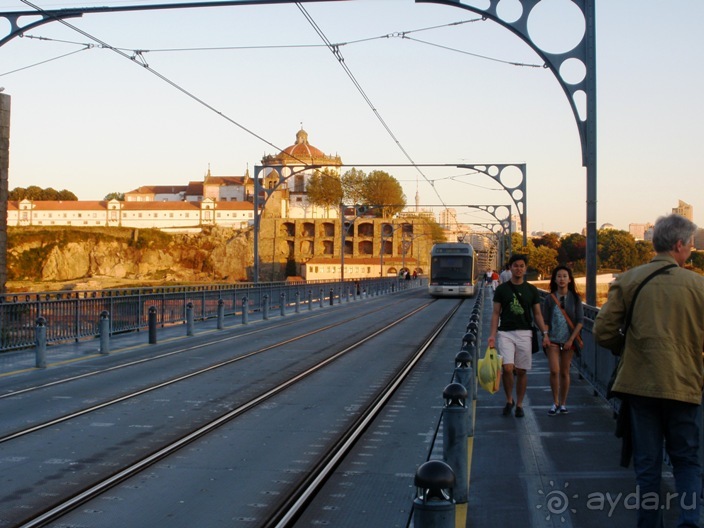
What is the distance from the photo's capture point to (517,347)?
9.98m

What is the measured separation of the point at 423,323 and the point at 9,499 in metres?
25.1

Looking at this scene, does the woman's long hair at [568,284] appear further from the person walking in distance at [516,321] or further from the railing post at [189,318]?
the railing post at [189,318]

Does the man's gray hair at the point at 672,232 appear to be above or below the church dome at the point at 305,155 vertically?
below

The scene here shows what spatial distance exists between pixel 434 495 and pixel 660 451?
65.4 inches

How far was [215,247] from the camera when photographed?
503 ft

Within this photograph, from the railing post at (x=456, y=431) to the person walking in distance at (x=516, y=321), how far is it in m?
3.59

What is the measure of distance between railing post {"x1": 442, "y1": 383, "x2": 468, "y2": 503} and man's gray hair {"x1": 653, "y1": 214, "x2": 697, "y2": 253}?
1.85 m

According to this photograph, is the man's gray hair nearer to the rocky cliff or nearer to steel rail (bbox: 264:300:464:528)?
steel rail (bbox: 264:300:464:528)

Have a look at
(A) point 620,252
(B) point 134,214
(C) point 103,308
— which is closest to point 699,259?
(A) point 620,252

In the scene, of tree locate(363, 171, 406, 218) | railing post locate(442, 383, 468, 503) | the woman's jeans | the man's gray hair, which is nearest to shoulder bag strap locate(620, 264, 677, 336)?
the man's gray hair

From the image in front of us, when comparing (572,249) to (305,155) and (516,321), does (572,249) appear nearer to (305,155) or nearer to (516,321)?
(305,155)

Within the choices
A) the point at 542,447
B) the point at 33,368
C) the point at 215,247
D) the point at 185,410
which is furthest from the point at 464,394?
the point at 215,247

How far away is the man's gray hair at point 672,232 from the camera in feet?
16.8

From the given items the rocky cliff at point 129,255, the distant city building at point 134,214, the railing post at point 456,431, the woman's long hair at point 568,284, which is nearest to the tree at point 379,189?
the distant city building at point 134,214
